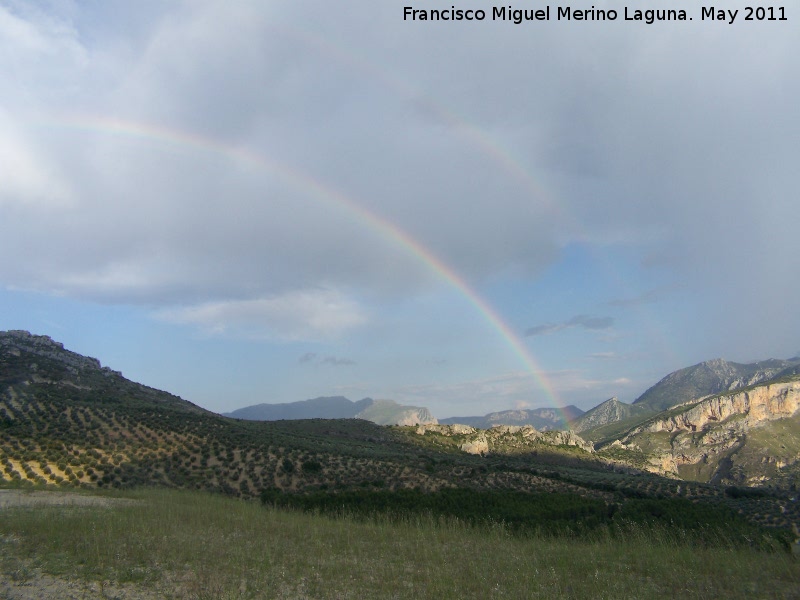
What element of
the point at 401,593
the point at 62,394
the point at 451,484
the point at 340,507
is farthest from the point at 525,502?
the point at 62,394

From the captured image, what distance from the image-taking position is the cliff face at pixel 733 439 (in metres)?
141

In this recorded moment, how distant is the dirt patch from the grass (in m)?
3.48

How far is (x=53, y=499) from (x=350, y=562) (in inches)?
618

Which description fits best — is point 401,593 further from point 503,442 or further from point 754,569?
point 503,442

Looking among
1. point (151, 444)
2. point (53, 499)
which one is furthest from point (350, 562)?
point (151, 444)

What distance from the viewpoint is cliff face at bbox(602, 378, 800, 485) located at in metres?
141

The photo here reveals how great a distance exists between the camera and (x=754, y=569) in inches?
410

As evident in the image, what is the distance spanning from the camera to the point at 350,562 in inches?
442

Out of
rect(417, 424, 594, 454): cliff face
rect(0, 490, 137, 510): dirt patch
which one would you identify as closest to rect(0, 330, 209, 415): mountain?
rect(0, 490, 137, 510): dirt patch

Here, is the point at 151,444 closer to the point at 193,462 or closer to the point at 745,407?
the point at 193,462

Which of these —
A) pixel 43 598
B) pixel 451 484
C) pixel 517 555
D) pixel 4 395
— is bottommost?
pixel 451 484

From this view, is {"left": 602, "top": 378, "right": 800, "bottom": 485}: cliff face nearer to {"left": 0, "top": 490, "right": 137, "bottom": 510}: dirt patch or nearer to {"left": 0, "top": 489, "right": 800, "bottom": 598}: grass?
{"left": 0, "top": 489, "right": 800, "bottom": 598}: grass

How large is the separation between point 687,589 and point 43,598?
11.5m

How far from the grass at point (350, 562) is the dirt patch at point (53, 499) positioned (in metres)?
3.48
